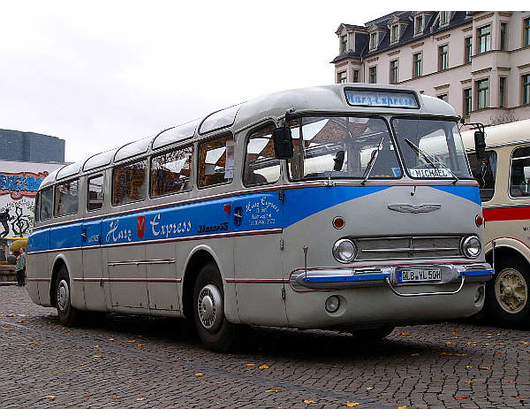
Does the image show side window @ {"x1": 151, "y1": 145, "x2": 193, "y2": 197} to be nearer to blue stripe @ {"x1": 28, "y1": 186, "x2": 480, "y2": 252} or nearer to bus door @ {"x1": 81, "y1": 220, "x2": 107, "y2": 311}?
blue stripe @ {"x1": 28, "y1": 186, "x2": 480, "y2": 252}

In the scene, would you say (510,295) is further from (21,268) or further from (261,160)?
(21,268)

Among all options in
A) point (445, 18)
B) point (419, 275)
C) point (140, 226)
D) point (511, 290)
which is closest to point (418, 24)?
point (445, 18)

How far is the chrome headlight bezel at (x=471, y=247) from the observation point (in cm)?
997

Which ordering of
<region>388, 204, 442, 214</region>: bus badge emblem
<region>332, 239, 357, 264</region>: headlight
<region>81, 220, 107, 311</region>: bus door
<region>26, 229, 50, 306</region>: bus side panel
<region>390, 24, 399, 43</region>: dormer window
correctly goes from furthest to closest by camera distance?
<region>390, 24, 399, 43</region>: dormer window, <region>26, 229, 50, 306</region>: bus side panel, <region>81, 220, 107, 311</region>: bus door, <region>388, 204, 442, 214</region>: bus badge emblem, <region>332, 239, 357, 264</region>: headlight

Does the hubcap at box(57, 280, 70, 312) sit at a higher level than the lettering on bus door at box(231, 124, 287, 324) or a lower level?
lower

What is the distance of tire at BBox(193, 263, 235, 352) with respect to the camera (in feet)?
35.7

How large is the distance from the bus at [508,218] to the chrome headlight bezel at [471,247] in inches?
107

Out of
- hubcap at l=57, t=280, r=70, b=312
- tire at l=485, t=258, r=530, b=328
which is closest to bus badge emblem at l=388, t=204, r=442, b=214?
tire at l=485, t=258, r=530, b=328

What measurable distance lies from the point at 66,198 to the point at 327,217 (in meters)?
8.81

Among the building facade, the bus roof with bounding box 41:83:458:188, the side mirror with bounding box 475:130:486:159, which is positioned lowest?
the side mirror with bounding box 475:130:486:159

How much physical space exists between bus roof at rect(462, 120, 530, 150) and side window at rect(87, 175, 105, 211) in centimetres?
602

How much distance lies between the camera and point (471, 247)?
1001 centimetres

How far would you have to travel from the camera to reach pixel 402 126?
10.1 m
